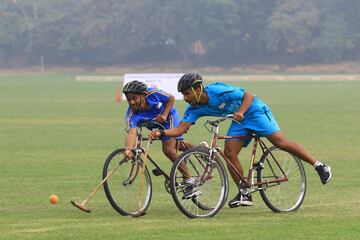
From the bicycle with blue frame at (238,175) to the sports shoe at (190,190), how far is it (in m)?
0.04

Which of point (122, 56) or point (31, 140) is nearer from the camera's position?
point (31, 140)

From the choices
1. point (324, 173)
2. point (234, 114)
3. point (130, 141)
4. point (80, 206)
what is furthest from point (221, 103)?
point (80, 206)

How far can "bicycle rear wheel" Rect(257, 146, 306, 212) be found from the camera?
40.2ft

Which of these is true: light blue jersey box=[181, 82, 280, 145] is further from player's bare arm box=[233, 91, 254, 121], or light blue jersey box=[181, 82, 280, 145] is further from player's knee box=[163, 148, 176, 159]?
player's knee box=[163, 148, 176, 159]

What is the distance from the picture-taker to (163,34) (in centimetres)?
11675

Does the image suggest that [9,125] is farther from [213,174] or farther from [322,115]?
[213,174]

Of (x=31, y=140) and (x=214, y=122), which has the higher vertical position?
(x=214, y=122)

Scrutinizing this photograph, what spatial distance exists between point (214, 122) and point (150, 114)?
1.08 metres

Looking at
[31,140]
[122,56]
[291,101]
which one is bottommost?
[122,56]

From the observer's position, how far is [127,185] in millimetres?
12078

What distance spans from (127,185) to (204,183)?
89 cm

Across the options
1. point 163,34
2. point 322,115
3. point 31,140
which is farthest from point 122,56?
point 31,140

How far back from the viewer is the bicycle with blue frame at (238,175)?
1162 centimetres

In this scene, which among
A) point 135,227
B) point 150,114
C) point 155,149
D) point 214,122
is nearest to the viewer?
point 135,227
